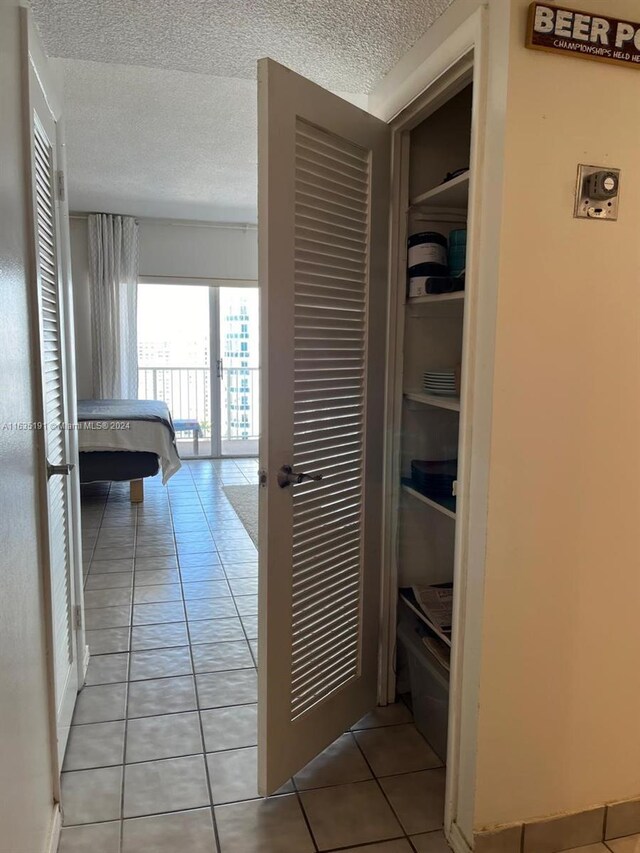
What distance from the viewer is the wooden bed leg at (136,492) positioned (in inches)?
197

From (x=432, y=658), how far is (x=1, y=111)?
6.25 feet

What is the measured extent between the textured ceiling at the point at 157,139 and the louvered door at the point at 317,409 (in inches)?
47.3

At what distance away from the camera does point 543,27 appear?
1.39m

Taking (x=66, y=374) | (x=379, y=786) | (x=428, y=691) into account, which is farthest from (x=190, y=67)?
(x=379, y=786)

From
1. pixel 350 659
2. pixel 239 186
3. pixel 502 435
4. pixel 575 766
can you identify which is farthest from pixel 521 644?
pixel 239 186

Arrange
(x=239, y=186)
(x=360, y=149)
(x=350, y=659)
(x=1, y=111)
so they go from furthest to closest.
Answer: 1. (x=239, y=186)
2. (x=350, y=659)
3. (x=360, y=149)
4. (x=1, y=111)

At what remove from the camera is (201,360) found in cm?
702

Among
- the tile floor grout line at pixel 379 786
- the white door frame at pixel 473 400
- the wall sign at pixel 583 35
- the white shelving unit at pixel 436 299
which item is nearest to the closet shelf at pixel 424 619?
the white door frame at pixel 473 400

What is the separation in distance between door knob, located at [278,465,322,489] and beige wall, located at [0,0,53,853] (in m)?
0.62

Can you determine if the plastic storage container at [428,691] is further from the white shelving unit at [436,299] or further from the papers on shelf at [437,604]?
the white shelving unit at [436,299]

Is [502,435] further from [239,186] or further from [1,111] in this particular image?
[239,186]

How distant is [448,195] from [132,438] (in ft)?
11.0

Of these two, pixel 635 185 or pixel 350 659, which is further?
pixel 350 659

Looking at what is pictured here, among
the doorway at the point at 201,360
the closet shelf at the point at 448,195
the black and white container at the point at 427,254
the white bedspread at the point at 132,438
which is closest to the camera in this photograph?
the closet shelf at the point at 448,195
